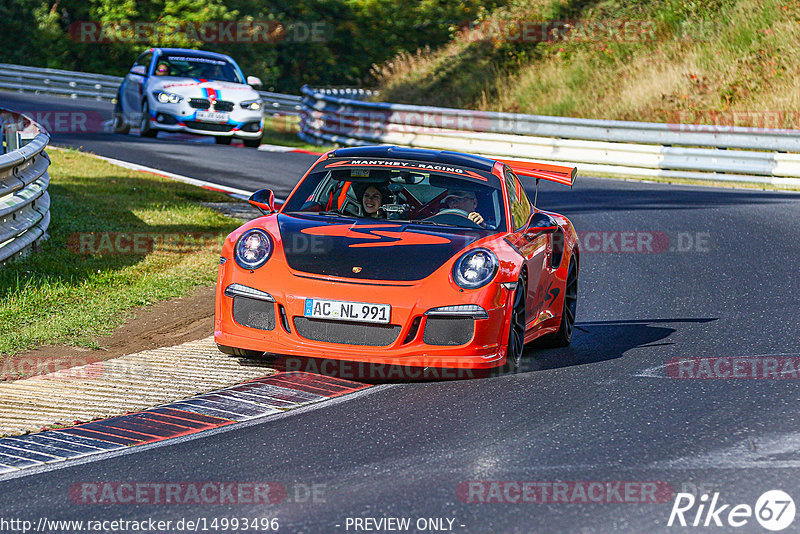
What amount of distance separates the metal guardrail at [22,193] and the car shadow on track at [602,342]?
4574 millimetres

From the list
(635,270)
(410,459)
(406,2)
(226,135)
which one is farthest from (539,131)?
(406,2)

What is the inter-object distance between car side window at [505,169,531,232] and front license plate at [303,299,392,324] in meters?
1.47

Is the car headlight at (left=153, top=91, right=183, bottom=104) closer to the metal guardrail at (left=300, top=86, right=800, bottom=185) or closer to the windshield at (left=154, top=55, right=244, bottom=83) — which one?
the windshield at (left=154, top=55, right=244, bottom=83)

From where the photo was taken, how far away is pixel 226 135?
21844mm

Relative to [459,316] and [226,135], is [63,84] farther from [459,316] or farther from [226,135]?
[459,316]

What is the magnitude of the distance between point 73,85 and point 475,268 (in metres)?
32.9

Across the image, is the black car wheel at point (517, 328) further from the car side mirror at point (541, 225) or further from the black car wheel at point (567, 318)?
the black car wheel at point (567, 318)

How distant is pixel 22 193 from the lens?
1021cm

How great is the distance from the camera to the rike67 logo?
14.4 ft

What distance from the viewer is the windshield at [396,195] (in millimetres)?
7832
